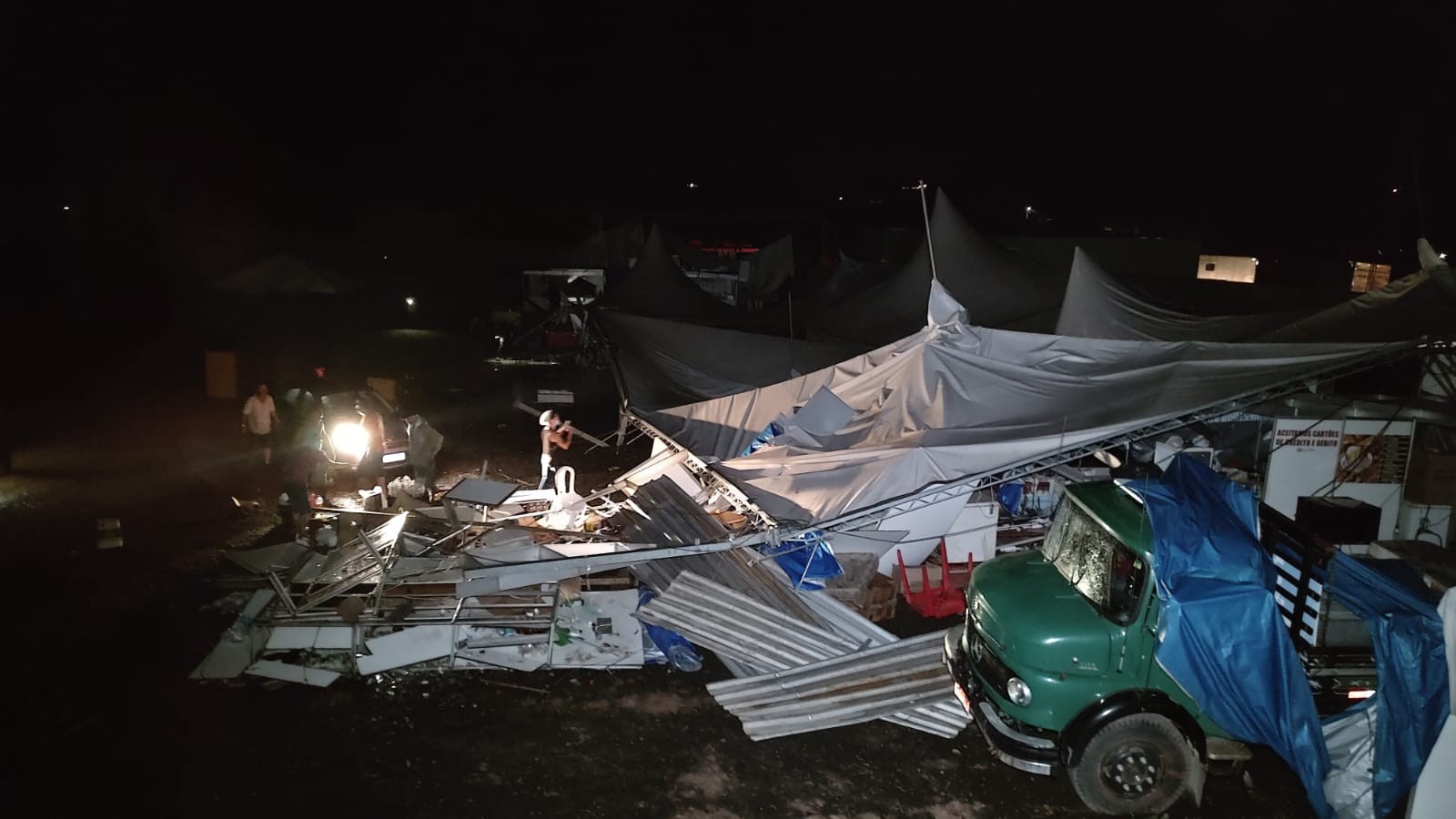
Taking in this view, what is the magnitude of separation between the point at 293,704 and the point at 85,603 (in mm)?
3561

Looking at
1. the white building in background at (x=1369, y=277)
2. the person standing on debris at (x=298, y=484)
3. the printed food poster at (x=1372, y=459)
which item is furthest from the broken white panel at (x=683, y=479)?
the white building in background at (x=1369, y=277)

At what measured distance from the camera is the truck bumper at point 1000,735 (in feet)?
19.8

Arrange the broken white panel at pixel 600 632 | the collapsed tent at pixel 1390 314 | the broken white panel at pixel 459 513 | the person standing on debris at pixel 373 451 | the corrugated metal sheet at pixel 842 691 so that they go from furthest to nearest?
1. the person standing on debris at pixel 373 451
2. the broken white panel at pixel 459 513
3. the collapsed tent at pixel 1390 314
4. the broken white panel at pixel 600 632
5. the corrugated metal sheet at pixel 842 691

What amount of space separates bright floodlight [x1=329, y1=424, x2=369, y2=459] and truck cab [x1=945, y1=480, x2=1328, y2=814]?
9628 millimetres

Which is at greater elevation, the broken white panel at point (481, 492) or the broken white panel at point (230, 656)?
the broken white panel at point (481, 492)

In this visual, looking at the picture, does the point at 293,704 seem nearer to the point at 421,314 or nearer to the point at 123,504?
the point at 123,504

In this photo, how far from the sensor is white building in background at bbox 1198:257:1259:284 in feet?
101

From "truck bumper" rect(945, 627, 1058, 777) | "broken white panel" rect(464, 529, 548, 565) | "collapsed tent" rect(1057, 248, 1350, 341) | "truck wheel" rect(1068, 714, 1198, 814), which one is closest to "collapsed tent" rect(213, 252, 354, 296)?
"broken white panel" rect(464, 529, 548, 565)

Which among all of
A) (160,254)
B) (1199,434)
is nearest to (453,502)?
(1199,434)

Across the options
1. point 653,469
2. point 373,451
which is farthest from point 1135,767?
point 373,451

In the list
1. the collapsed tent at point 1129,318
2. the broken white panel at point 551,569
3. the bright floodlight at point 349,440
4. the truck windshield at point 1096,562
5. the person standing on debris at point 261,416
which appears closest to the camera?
the truck windshield at point 1096,562

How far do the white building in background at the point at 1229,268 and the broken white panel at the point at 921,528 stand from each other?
84.5ft

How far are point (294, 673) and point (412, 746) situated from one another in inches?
66.3

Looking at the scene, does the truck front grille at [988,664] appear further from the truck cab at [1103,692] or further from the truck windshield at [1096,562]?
the truck windshield at [1096,562]
